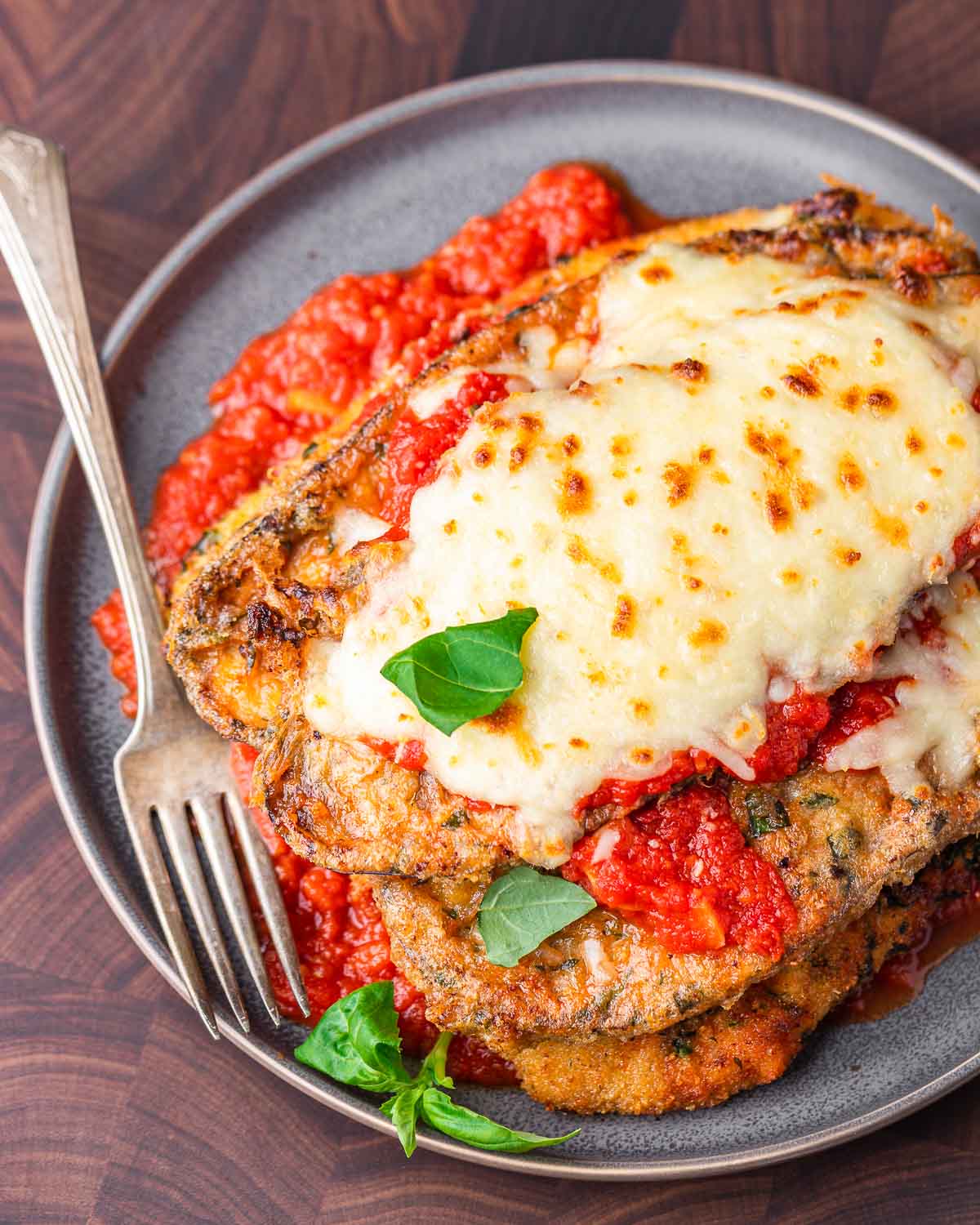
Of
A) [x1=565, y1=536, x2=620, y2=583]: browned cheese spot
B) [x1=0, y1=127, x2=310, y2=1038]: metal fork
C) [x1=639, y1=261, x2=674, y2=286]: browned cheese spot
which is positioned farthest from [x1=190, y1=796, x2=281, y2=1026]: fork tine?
[x1=639, y1=261, x2=674, y2=286]: browned cheese spot

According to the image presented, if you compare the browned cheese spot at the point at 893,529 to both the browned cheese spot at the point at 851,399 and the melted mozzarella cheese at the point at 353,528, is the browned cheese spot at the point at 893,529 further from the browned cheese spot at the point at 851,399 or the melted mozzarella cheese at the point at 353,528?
the melted mozzarella cheese at the point at 353,528

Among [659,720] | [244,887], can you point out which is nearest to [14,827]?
[244,887]

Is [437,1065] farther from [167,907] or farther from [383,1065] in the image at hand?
[167,907]

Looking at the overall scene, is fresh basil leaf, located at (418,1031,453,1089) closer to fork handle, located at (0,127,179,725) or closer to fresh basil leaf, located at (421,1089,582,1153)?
fresh basil leaf, located at (421,1089,582,1153)

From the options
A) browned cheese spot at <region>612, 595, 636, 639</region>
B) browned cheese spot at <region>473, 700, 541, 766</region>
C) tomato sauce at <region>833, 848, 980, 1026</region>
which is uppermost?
browned cheese spot at <region>612, 595, 636, 639</region>

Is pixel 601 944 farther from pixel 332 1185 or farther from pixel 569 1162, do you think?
pixel 332 1185

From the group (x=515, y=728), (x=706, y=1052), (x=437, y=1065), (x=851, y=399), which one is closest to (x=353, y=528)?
(x=515, y=728)

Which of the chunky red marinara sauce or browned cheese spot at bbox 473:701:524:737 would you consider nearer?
browned cheese spot at bbox 473:701:524:737
